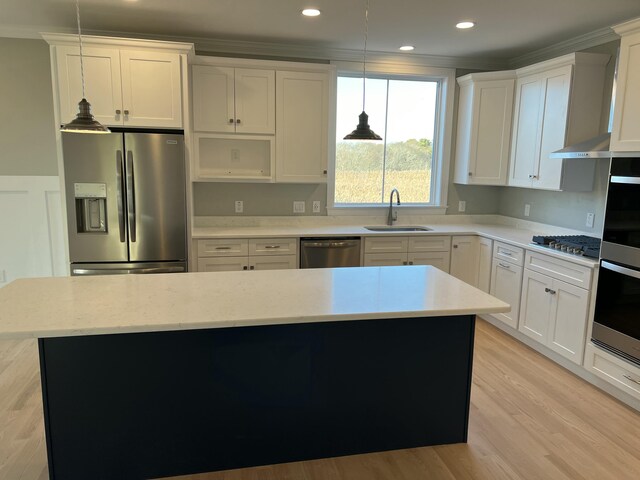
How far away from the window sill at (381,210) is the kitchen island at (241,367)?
2.29 metres

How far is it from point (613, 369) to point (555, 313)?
577 mm

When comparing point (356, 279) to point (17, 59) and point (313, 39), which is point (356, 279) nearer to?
point (313, 39)

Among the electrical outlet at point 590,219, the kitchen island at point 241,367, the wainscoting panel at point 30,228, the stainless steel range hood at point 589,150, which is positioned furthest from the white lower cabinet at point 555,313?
the wainscoting panel at point 30,228

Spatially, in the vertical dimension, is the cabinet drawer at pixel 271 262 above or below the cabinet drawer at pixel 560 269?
below

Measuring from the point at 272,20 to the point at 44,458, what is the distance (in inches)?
125

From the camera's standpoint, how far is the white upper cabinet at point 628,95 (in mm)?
2760

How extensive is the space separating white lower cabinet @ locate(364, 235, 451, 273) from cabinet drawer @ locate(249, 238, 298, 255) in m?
0.68

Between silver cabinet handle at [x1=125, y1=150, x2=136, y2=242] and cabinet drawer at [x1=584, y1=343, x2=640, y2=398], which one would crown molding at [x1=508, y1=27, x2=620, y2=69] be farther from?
silver cabinet handle at [x1=125, y1=150, x2=136, y2=242]

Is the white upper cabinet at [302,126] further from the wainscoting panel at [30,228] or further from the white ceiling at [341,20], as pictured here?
the wainscoting panel at [30,228]

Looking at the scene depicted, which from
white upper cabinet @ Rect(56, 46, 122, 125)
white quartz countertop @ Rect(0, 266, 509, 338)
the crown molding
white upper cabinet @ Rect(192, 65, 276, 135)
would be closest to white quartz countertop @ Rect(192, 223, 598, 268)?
white upper cabinet @ Rect(192, 65, 276, 135)

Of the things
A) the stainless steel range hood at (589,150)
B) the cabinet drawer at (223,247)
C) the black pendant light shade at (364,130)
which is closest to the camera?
the black pendant light shade at (364,130)

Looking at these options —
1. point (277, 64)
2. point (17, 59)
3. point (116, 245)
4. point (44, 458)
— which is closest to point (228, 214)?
point (116, 245)

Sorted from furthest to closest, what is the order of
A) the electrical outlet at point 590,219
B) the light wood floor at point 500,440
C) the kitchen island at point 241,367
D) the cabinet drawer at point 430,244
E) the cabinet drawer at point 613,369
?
1. the cabinet drawer at point 430,244
2. the electrical outlet at point 590,219
3. the cabinet drawer at point 613,369
4. the light wood floor at point 500,440
5. the kitchen island at point 241,367

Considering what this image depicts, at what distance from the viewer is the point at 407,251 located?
427cm
